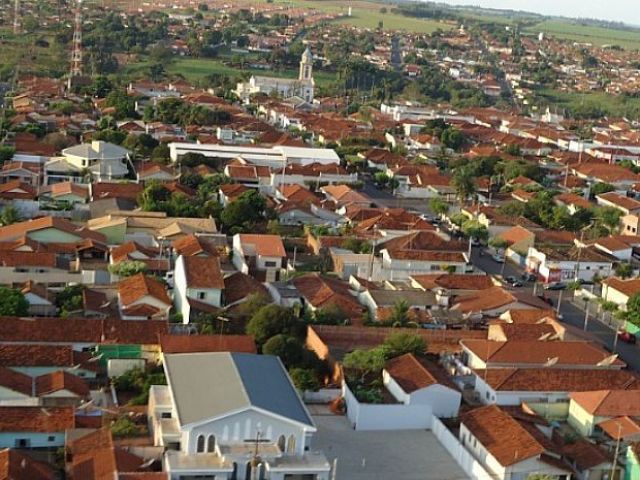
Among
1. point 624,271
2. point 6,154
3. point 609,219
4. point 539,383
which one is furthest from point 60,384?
point 609,219

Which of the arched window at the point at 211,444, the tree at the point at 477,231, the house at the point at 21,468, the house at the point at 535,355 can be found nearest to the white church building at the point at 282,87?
the tree at the point at 477,231

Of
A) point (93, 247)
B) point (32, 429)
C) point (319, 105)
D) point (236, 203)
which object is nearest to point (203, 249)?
point (93, 247)

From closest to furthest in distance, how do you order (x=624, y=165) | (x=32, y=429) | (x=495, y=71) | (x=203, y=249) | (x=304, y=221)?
1. (x=32, y=429)
2. (x=203, y=249)
3. (x=304, y=221)
4. (x=624, y=165)
5. (x=495, y=71)

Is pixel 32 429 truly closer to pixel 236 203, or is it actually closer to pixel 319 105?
pixel 236 203

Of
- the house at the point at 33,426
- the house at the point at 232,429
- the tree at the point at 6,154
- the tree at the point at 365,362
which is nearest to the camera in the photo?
the house at the point at 232,429

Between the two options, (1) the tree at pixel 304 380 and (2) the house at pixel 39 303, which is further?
(2) the house at pixel 39 303

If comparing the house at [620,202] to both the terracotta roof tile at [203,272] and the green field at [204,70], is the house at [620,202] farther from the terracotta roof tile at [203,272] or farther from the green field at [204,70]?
the green field at [204,70]

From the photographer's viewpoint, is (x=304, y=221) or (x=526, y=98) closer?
(x=304, y=221)

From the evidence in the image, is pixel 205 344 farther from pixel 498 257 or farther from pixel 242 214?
pixel 498 257
